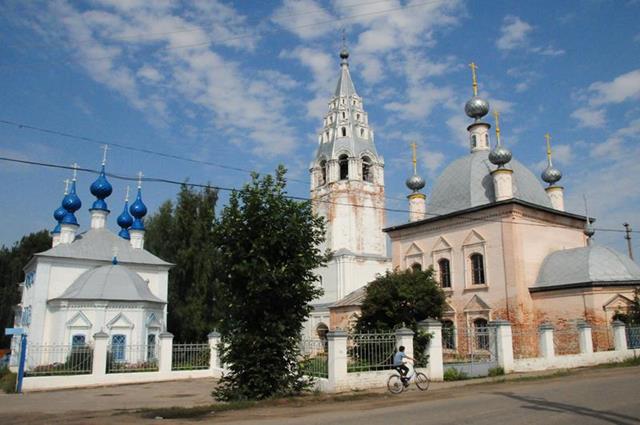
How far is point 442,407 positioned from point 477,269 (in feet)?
46.2

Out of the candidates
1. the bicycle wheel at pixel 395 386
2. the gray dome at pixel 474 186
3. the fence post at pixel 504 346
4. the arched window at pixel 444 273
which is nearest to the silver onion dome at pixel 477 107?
the gray dome at pixel 474 186

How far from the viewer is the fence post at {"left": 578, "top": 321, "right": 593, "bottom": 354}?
1845cm

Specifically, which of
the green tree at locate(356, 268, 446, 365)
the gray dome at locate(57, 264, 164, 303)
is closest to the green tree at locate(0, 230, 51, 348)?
the gray dome at locate(57, 264, 164, 303)

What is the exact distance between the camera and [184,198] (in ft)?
117

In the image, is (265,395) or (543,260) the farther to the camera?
(543,260)

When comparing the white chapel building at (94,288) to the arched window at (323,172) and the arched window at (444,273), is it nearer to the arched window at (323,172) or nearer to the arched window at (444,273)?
the arched window at (444,273)

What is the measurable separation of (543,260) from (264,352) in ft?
48.9

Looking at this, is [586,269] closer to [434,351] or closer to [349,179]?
[434,351]

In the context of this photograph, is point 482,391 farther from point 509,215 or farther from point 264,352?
point 509,215

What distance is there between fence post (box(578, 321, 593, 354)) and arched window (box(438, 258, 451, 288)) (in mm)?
6612

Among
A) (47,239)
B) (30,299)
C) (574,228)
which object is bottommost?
(30,299)

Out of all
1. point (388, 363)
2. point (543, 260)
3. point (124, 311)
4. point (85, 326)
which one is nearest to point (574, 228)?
point (543, 260)

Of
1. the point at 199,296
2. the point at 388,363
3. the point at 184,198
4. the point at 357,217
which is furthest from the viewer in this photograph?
the point at 357,217

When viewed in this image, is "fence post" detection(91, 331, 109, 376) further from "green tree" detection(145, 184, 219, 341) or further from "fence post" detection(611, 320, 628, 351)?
"fence post" detection(611, 320, 628, 351)
